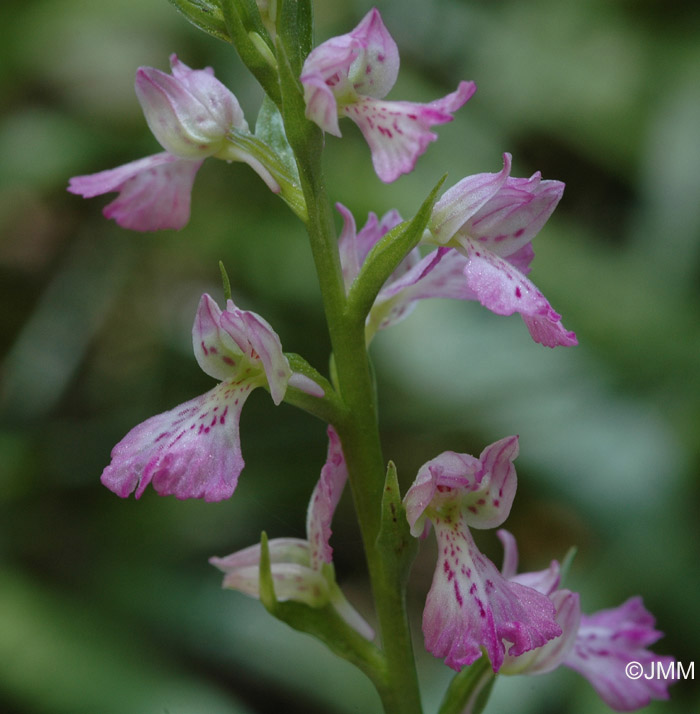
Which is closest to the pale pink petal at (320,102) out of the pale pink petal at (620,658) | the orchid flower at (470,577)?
the orchid flower at (470,577)

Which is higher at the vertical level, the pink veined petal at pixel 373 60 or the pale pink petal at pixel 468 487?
the pink veined petal at pixel 373 60

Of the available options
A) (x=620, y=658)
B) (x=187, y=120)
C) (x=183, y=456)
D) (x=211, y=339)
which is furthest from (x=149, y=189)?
(x=620, y=658)

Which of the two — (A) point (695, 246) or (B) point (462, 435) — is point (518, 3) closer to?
(A) point (695, 246)

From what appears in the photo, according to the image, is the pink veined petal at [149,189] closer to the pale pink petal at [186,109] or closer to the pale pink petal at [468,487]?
the pale pink petal at [186,109]

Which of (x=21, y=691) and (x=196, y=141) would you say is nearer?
(x=196, y=141)

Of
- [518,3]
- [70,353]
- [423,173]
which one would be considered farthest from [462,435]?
[518,3]
